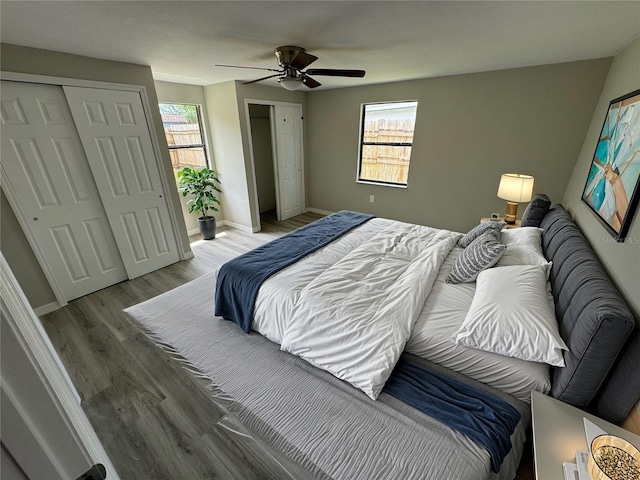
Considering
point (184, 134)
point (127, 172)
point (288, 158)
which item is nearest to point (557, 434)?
point (127, 172)

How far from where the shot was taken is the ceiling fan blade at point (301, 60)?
204 centimetres

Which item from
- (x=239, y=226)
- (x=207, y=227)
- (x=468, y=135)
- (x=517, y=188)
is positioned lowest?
(x=239, y=226)

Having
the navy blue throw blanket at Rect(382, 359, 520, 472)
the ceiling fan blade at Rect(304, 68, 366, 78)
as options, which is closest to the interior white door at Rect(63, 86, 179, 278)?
the ceiling fan blade at Rect(304, 68, 366, 78)

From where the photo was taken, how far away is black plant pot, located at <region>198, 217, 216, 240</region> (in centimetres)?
402

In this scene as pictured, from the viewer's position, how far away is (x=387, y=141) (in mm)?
4191

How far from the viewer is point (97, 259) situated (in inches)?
109

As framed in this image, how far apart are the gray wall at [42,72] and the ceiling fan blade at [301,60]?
68.5 inches

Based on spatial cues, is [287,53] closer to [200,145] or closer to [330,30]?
[330,30]

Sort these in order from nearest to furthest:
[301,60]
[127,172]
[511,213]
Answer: [301,60] < [127,172] < [511,213]

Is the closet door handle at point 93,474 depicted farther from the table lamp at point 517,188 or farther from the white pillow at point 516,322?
the table lamp at point 517,188

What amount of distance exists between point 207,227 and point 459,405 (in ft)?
12.5

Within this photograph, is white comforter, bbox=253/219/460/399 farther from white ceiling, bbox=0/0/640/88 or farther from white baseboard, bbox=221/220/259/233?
white baseboard, bbox=221/220/259/233

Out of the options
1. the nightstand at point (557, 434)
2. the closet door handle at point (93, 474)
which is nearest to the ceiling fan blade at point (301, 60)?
the closet door handle at point (93, 474)

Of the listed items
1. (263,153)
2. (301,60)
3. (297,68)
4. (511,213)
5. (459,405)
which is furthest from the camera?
(263,153)
